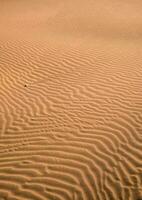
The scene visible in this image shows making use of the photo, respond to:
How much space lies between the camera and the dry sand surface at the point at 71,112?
4.39 meters

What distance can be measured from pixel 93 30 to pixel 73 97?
549cm

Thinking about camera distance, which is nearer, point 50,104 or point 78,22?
point 50,104

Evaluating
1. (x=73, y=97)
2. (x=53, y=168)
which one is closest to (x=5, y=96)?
(x=73, y=97)

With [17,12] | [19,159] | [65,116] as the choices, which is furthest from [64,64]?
[17,12]

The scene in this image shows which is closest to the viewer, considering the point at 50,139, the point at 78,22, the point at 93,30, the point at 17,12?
the point at 50,139

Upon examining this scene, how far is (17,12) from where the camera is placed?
1443cm

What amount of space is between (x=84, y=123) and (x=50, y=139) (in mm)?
840

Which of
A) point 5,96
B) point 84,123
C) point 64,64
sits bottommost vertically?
point 84,123

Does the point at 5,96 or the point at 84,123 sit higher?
the point at 5,96

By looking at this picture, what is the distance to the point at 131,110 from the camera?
585 cm

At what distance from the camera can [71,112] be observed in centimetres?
598

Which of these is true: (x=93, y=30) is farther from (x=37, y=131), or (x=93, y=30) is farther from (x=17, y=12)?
(x=37, y=131)

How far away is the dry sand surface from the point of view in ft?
14.4

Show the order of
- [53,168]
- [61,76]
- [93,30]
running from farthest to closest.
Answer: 1. [93,30]
2. [61,76]
3. [53,168]
